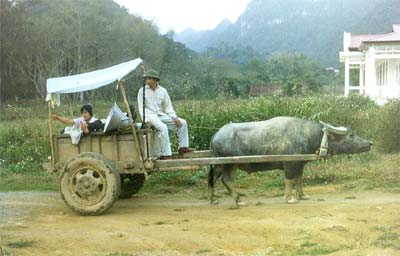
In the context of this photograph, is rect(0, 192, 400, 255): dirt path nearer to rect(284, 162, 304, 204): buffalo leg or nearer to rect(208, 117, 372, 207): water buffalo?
rect(284, 162, 304, 204): buffalo leg

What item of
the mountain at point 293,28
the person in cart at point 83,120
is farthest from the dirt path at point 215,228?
the mountain at point 293,28

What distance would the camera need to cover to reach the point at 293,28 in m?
62.4

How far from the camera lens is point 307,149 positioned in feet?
26.9

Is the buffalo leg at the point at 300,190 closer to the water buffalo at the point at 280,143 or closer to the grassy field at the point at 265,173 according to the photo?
the water buffalo at the point at 280,143

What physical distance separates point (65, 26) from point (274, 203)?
91.7ft

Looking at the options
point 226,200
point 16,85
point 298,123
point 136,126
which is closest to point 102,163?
point 136,126

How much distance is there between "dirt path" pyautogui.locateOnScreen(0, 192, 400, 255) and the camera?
5566mm

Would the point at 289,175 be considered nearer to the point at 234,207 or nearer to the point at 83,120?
the point at 234,207

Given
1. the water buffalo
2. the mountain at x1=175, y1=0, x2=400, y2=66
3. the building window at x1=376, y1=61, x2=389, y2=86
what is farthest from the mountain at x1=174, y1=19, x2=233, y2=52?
the water buffalo

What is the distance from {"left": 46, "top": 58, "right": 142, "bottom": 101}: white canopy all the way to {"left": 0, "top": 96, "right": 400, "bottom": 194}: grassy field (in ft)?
8.94

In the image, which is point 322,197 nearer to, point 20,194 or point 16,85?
point 20,194

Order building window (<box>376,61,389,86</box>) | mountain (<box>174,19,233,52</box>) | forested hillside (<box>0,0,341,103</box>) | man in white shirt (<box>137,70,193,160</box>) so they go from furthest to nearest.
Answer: mountain (<box>174,19,233,52</box>), forested hillside (<box>0,0,341,103</box>), building window (<box>376,61,389,86</box>), man in white shirt (<box>137,70,193,160</box>)

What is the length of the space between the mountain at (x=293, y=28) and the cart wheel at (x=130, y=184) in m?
25.1

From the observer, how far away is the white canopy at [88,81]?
7.45 m
